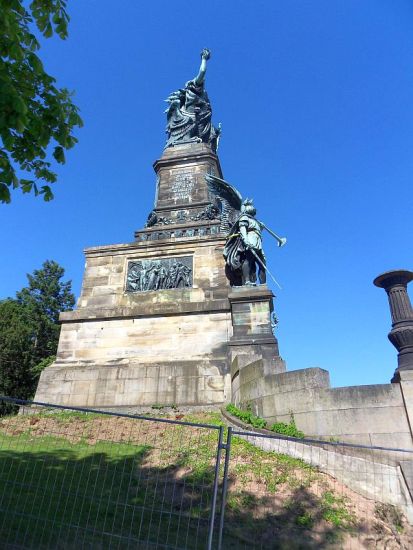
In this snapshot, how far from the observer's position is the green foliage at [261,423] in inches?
315

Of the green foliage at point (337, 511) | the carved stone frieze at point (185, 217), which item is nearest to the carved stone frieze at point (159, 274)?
the carved stone frieze at point (185, 217)

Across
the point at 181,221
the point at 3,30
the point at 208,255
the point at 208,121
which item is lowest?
the point at 3,30

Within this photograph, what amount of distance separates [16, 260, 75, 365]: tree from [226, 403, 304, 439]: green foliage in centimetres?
2378

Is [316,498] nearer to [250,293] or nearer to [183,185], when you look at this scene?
[250,293]

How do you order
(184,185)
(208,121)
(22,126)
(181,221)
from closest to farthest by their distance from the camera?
(22,126)
(181,221)
(184,185)
(208,121)

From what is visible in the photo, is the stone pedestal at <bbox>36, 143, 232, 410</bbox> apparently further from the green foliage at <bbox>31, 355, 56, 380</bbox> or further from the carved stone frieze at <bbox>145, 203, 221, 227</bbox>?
the green foliage at <bbox>31, 355, 56, 380</bbox>

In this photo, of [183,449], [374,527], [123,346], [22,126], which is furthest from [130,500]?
[123,346]

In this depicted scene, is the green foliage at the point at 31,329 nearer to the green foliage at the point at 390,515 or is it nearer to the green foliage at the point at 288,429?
the green foliage at the point at 288,429

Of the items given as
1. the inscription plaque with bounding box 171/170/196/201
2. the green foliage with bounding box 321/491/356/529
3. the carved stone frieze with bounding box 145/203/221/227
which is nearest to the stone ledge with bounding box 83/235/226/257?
the carved stone frieze with bounding box 145/203/221/227

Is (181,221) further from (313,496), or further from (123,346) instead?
(313,496)

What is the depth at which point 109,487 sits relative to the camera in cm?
625

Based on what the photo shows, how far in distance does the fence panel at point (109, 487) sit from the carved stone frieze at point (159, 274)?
5.67 meters

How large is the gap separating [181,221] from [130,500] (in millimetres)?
12798

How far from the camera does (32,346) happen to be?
30.1 meters
